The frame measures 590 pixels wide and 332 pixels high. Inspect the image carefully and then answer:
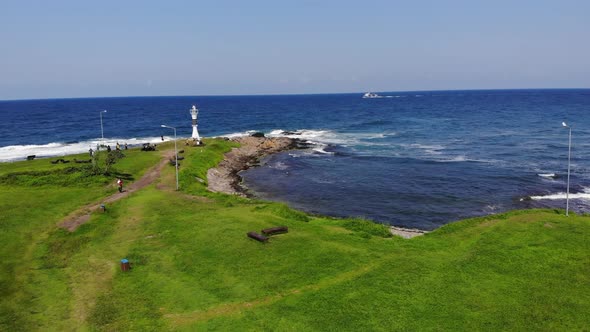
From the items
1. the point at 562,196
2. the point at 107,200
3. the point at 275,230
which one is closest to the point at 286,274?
the point at 275,230

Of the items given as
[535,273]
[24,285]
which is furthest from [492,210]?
[24,285]

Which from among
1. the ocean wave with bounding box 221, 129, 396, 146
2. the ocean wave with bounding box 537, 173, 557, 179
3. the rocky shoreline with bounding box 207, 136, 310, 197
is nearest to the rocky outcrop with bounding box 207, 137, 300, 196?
the rocky shoreline with bounding box 207, 136, 310, 197

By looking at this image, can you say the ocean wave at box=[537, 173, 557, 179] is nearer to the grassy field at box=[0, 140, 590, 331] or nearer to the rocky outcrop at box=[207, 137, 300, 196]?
the grassy field at box=[0, 140, 590, 331]

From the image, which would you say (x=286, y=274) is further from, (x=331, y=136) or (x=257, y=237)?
(x=331, y=136)

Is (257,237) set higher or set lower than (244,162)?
higher

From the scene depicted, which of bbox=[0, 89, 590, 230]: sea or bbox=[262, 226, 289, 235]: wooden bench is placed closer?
bbox=[262, 226, 289, 235]: wooden bench

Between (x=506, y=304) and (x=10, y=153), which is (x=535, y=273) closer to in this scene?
(x=506, y=304)
